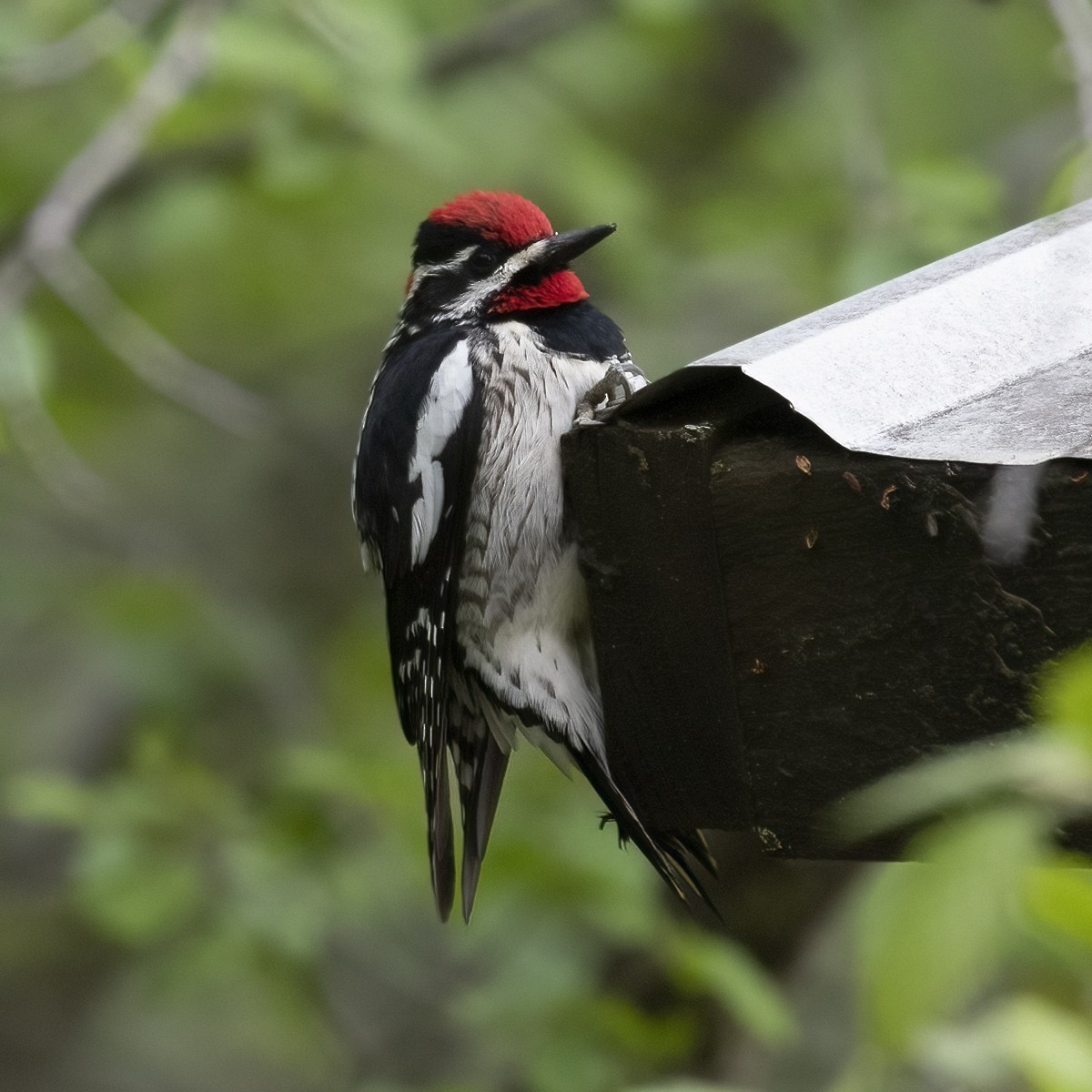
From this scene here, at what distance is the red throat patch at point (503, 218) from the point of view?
248 cm

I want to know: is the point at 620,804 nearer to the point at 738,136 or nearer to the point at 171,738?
the point at 171,738

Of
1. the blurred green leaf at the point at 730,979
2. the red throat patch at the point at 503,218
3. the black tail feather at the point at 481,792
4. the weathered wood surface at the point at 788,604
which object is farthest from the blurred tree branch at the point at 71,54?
the blurred green leaf at the point at 730,979

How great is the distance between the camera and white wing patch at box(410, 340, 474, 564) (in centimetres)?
222

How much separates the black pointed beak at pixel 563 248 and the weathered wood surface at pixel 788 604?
2.14ft

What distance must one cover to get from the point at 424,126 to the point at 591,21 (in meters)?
1.23

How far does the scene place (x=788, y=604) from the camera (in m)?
1.61

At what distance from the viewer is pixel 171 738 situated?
427 cm

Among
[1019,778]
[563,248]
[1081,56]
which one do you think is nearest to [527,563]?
[563,248]

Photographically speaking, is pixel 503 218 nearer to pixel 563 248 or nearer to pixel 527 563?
pixel 563 248

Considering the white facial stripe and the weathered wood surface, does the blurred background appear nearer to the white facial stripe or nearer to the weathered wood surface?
the weathered wood surface

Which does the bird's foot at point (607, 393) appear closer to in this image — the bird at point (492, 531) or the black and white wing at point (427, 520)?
the bird at point (492, 531)

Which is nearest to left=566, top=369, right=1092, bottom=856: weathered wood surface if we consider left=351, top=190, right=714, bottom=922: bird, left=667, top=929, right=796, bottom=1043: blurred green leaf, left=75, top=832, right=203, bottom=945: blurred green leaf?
left=351, top=190, right=714, bottom=922: bird

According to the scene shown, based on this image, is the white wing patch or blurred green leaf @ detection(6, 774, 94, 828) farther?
blurred green leaf @ detection(6, 774, 94, 828)

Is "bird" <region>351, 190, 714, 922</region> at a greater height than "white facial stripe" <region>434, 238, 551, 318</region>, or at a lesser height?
lesser
